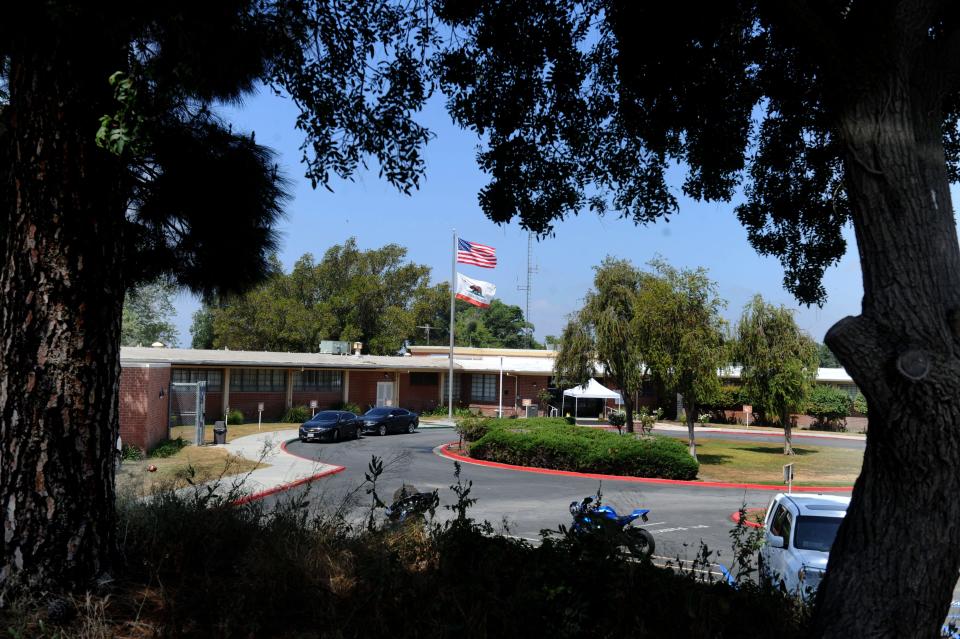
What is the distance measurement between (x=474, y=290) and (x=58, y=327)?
120ft

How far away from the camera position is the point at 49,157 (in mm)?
4406

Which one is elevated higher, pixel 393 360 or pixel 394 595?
pixel 393 360

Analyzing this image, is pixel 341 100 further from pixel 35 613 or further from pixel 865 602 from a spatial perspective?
pixel 865 602

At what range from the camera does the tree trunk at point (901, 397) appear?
10.6ft

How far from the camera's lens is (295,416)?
40062 mm

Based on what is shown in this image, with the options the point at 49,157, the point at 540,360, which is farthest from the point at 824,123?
the point at 540,360

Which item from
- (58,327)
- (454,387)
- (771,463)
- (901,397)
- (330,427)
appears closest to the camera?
(901,397)

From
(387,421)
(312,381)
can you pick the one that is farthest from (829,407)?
(312,381)

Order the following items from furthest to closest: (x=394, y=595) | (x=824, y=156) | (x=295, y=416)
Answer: (x=295, y=416)
(x=824, y=156)
(x=394, y=595)

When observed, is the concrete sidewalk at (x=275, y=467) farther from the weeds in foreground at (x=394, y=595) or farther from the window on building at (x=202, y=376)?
the weeds in foreground at (x=394, y=595)

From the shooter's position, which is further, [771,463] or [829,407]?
[829,407]

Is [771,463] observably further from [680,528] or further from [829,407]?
[829,407]

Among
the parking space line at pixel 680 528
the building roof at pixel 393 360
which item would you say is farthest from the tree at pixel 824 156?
the building roof at pixel 393 360

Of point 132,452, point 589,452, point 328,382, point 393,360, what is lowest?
point 132,452
